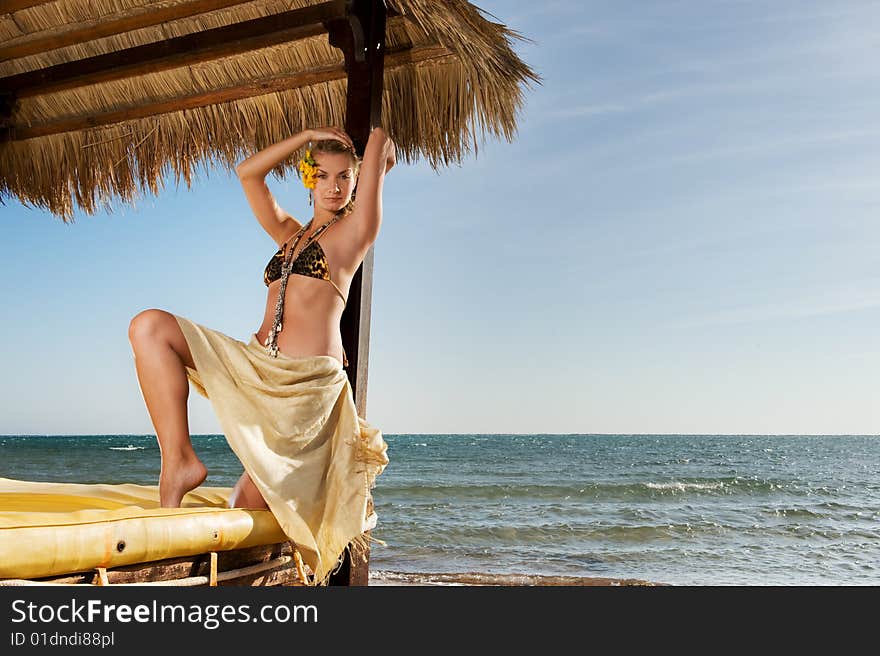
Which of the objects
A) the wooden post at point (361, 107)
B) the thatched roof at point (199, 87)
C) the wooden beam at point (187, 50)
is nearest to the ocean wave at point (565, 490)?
the thatched roof at point (199, 87)

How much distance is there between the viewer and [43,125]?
395cm

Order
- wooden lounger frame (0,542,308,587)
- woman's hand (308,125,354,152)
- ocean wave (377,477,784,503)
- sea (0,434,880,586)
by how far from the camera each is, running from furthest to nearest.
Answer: ocean wave (377,477,784,503), sea (0,434,880,586), woman's hand (308,125,354,152), wooden lounger frame (0,542,308,587)

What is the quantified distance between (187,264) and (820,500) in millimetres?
21456

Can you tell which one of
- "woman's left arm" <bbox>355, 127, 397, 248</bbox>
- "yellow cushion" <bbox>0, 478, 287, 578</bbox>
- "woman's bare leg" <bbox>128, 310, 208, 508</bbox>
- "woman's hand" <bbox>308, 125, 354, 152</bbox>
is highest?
"woman's hand" <bbox>308, 125, 354, 152</bbox>

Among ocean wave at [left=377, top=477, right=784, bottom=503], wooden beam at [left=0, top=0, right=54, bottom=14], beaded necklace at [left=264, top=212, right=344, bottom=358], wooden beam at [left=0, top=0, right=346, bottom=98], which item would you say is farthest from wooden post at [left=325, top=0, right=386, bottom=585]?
ocean wave at [left=377, top=477, right=784, bottom=503]

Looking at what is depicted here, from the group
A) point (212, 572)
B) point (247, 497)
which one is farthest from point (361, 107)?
point (212, 572)

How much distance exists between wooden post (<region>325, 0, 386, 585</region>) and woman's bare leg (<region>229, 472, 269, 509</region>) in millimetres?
412

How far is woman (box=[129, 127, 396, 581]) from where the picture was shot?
2.27m

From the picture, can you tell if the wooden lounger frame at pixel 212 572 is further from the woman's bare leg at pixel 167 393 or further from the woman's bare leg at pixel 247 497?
the woman's bare leg at pixel 167 393

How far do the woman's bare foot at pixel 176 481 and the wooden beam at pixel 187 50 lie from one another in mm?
1663

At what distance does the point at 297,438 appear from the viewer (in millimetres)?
2322

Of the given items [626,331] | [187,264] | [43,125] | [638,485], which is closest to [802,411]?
[626,331]

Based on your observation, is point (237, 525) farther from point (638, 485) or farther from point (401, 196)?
point (401, 196)

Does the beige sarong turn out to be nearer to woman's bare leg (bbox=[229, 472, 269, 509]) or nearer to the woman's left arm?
woman's bare leg (bbox=[229, 472, 269, 509])
